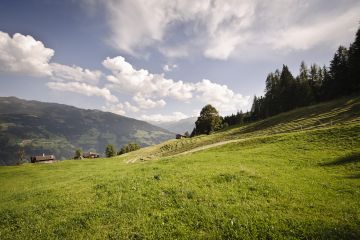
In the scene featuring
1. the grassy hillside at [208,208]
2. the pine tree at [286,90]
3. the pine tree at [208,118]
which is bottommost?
the grassy hillside at [208,208]

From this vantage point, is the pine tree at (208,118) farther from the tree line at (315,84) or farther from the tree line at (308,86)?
the tree line at (315,84)

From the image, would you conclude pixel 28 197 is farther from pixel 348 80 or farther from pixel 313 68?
pixel 313 68

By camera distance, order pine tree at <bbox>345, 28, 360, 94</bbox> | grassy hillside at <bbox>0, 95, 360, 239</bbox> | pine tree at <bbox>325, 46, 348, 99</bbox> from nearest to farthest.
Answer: grassy hillside at <bbox>0, 95, 360, 239</bbox>, pine tree at <bbox>345, 28, 360, 94</bbox>, pine tree at <bbox>325, 46, 348, 99</bbox>

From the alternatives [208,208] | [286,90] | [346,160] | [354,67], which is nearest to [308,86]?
[286,90]

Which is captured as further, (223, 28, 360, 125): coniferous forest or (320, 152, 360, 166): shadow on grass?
(223, 28, 360, 125): coniferous forest

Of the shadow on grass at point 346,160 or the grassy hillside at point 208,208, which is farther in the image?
the shadow on grass at point 346,160

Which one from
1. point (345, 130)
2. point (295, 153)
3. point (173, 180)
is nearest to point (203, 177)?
point (173, 180)

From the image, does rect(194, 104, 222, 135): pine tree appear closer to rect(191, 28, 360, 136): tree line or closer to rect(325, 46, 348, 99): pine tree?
rect(191, 28, 360, 136): tree line

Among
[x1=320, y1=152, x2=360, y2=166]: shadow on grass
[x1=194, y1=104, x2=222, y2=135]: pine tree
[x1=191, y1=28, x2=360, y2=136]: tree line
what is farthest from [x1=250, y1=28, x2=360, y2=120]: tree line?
[x1=320, y1=152, x2=360, y2=166]: shadow on grass

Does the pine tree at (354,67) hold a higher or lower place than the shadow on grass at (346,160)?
higher

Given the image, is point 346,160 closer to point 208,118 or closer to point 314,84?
point 208,118

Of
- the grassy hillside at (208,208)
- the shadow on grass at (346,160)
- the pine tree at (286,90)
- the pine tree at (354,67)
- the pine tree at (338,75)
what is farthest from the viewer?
the pine tree at (286,90)

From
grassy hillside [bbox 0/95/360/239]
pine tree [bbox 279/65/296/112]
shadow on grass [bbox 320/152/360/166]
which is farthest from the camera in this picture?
pine tree [bbox 279/65/296/112]

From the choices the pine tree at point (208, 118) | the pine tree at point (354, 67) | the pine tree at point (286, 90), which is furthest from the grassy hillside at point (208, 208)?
the pine tree at point (208, 118)
